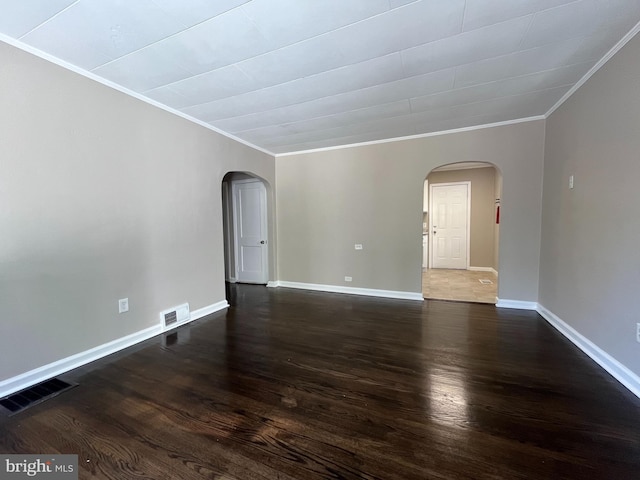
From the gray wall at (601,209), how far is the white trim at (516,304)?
500 millimetres

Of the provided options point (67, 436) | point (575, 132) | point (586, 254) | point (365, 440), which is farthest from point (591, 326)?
point (67, 436)

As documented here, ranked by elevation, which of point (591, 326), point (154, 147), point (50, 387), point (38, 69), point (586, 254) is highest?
point (38, 69)

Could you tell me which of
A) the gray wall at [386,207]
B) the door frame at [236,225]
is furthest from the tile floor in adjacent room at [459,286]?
the door frame at [236,225]

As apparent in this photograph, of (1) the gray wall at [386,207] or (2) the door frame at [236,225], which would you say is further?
(2) the door frame at [236,225]

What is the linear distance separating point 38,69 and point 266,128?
2.23 metres

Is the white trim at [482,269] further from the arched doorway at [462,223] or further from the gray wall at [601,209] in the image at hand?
the gray wall at [601,209]

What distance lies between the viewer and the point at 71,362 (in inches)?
89.3

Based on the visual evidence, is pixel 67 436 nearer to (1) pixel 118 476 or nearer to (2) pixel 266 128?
(1) pixel 118 476

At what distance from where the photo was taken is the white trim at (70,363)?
6.42ft

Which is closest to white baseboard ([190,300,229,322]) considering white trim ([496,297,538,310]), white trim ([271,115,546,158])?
white trim ([271,115,546,158])

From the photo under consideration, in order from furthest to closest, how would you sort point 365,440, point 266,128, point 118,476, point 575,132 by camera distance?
point 266,128, point 575,132, point 365,440, point 118,476

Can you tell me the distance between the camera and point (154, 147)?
2932 millimetres

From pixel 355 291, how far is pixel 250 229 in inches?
99.3

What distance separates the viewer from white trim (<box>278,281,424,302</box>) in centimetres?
431
